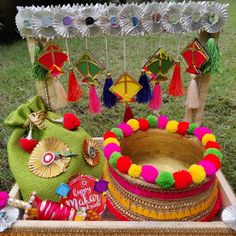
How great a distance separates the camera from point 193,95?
98 cm

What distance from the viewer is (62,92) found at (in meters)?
0.99

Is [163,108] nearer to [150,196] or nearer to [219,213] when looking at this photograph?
[219,213]

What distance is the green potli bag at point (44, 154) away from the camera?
0.93 meters

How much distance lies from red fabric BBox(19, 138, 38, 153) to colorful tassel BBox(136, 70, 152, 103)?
12.6 inches

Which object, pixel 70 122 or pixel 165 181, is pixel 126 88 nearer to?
pixel 70 122

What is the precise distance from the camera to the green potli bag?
0.93m

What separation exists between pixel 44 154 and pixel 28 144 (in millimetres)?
53

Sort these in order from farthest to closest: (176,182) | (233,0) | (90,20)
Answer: (233,0)
(90,20)
(176,182)

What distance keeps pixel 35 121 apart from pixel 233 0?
425 cm

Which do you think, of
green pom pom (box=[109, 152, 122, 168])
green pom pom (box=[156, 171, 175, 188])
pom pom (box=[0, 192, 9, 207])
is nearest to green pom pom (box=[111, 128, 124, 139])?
green pom pom (box=[109, 152, 122, 168])

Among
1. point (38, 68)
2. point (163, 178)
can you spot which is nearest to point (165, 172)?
point (163, 178)

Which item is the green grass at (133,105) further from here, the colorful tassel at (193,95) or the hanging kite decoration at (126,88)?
the hanging kite decoration at (126,88)

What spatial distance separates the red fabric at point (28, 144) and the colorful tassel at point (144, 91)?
1.05 ft

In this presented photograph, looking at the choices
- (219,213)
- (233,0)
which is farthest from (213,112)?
(233,0)
